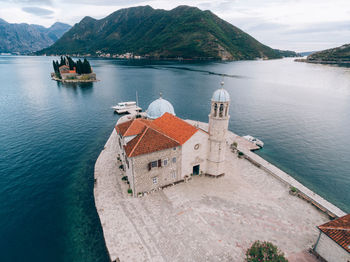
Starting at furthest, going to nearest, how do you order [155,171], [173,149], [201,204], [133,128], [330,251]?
[133,128], [173,149], [155,171], [201,204], [330,251]

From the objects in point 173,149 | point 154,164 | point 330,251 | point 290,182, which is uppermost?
point 173,149

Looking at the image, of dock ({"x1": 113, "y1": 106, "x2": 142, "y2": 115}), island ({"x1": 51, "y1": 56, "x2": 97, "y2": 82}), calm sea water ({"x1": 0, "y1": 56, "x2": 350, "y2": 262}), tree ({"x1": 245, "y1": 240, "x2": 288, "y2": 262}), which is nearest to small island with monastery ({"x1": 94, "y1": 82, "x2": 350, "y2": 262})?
tree ({"x1": 245, "y1": 240, "x2": 288, "y2": 262})

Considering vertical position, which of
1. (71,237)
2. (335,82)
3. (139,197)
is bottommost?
(71,237)

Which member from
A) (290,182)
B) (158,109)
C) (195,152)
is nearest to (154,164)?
(195,152)

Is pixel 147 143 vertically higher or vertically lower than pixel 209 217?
higher

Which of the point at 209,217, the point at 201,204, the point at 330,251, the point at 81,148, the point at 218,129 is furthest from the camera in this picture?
the point at 81,148

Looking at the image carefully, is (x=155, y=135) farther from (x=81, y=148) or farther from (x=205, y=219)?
(x=81, y=148)

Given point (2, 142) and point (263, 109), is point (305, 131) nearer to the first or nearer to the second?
point (263, 109)

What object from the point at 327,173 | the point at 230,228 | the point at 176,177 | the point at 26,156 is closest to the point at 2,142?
the point at 26,156
